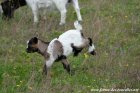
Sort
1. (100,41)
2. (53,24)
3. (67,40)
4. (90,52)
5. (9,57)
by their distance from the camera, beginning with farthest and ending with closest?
(53,24) < (100,41) < (9,57) < (90,52) < (67,40)

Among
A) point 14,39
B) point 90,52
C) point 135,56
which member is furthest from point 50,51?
point 14,39

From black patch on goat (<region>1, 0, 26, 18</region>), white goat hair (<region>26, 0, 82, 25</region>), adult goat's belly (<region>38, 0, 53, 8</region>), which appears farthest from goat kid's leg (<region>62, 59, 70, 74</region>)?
black patch on goat (<region>1, 0, 26, 18</region>)

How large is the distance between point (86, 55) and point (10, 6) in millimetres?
3904

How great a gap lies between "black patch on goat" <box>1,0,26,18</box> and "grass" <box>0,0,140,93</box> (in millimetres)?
213

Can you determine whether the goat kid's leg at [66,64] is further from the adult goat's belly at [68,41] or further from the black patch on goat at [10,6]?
the black patch on goat at [10,6]

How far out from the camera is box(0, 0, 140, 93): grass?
762 centimetres

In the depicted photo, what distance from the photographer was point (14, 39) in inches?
418

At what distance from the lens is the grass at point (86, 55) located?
7.62 m

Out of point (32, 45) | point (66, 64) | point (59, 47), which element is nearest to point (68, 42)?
point (59, 47)

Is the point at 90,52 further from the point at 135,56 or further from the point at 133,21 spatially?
the point at 133,21

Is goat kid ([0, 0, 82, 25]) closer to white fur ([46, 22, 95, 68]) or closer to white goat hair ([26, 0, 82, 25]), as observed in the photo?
white goat hair ([26, 0, 82, 25])

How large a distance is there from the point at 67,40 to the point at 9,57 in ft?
5.26

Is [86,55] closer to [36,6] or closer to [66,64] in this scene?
[66,64]

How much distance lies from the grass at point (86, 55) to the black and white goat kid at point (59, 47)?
0.93 feet
